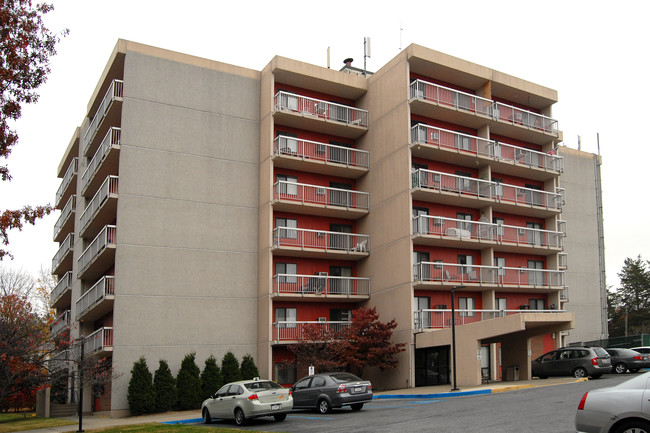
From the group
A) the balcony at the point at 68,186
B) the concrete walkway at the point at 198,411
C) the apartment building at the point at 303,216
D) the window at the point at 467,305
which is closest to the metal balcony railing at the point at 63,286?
the apartment building at the point at 303,216

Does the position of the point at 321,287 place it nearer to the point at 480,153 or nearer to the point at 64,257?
the point at 480,153

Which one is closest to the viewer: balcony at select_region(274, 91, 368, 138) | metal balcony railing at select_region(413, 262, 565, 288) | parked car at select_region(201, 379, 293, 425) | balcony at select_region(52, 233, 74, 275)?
parked car at select_region(201, 379, 293, 425)

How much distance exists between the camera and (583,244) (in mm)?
54344

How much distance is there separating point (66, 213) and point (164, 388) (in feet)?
75.7

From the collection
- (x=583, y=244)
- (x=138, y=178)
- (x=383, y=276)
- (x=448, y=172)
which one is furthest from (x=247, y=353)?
(x=583, y=244)

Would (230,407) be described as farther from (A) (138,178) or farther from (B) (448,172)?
(B) (448,172)

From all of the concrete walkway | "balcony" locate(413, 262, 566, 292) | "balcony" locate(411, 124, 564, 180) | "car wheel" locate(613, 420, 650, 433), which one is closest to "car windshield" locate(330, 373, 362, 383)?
the concrete walkway

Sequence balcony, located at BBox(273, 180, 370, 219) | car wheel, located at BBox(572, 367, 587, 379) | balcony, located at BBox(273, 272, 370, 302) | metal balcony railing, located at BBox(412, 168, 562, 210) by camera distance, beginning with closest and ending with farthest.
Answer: car wheel, located at BBox(572, 367, 587, 379)
balcony, located at BBox(273, 272, 370, 302)
balcony, located at BBox(273, 180, 370, 219)
metal balcony railing, located at BBox(412, 168, 562, 210)

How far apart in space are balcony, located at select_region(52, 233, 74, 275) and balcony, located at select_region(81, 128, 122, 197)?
561cm

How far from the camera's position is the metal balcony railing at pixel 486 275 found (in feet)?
123

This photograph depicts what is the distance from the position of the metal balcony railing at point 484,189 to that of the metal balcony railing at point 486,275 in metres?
4.37

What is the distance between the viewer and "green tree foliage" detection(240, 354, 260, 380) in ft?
117

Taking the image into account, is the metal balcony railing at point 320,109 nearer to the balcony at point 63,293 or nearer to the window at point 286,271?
the window at point 286,271

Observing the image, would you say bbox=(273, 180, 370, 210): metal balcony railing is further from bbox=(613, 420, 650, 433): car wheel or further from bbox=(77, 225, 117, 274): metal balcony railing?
bbox=(613, 420, 650, 433): car wheel
